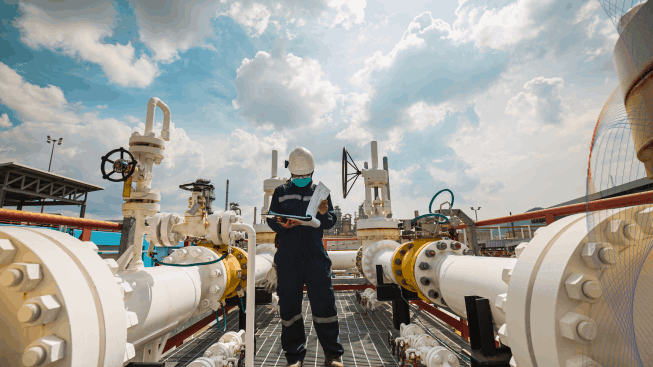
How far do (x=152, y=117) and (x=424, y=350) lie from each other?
8.39 feet

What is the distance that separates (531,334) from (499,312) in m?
0.55

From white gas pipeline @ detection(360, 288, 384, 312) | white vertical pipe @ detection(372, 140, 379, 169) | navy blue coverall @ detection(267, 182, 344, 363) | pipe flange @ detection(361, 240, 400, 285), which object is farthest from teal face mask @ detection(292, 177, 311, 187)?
white vertical pipe @ detection(372, 140, 379, 169)

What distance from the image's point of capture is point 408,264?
2.48 metres

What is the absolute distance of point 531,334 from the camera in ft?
2.71

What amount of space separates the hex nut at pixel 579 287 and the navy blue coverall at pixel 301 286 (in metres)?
1.47

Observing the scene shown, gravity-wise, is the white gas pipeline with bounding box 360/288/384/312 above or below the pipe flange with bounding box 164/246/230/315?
below

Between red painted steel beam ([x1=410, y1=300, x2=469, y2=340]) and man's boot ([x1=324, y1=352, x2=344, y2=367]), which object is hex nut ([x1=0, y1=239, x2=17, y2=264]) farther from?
red painted steel beam ([x1=410, y1=300, x2=469, y2=340])

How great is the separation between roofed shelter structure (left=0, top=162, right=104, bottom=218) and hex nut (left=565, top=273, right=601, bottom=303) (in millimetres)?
13460

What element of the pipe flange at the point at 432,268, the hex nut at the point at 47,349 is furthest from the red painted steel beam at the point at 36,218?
the pipe flange at the point at 432,268

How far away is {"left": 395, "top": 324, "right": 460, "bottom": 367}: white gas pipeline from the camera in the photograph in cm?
164

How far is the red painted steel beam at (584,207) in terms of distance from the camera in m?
0.85

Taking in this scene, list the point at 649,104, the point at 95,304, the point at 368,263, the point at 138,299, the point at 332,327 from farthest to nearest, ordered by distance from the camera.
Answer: the point at 368,263 < the point at 332,327 < the point at 138,299 < the point at 95,304 < the point at 649,104

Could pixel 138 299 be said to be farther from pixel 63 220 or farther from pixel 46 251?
pixel 46 251

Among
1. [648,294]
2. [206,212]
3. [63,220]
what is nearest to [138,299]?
[63,220]
